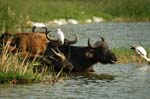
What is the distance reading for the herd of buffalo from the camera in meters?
20.9

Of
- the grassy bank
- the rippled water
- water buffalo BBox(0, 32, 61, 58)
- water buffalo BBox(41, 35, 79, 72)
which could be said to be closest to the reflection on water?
the rippled water

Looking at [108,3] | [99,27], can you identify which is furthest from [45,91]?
[108,3]

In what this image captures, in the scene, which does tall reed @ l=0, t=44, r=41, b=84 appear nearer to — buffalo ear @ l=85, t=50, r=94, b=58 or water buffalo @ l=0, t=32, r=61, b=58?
water buffalo @ l=0, t=32, r=61, b=58

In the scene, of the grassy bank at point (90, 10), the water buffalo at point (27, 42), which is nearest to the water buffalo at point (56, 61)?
the water buffalo at point (27, 42)

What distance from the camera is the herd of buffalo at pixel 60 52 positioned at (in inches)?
822

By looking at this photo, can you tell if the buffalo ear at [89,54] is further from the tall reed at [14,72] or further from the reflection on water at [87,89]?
the tall reed at [14,72]

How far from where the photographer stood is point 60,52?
69.4 feet

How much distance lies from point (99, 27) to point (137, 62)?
2459cm

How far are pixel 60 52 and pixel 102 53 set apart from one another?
4.33 feet

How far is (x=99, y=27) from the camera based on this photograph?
48.0 meters

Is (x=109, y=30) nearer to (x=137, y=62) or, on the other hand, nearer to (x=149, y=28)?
(x=149, y=28)

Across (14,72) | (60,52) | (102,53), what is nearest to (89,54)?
(102,53)

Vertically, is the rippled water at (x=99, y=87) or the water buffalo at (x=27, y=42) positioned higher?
the water buffalo at (x=27, y=42)

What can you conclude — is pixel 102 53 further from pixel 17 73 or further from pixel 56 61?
pixel 17 73
